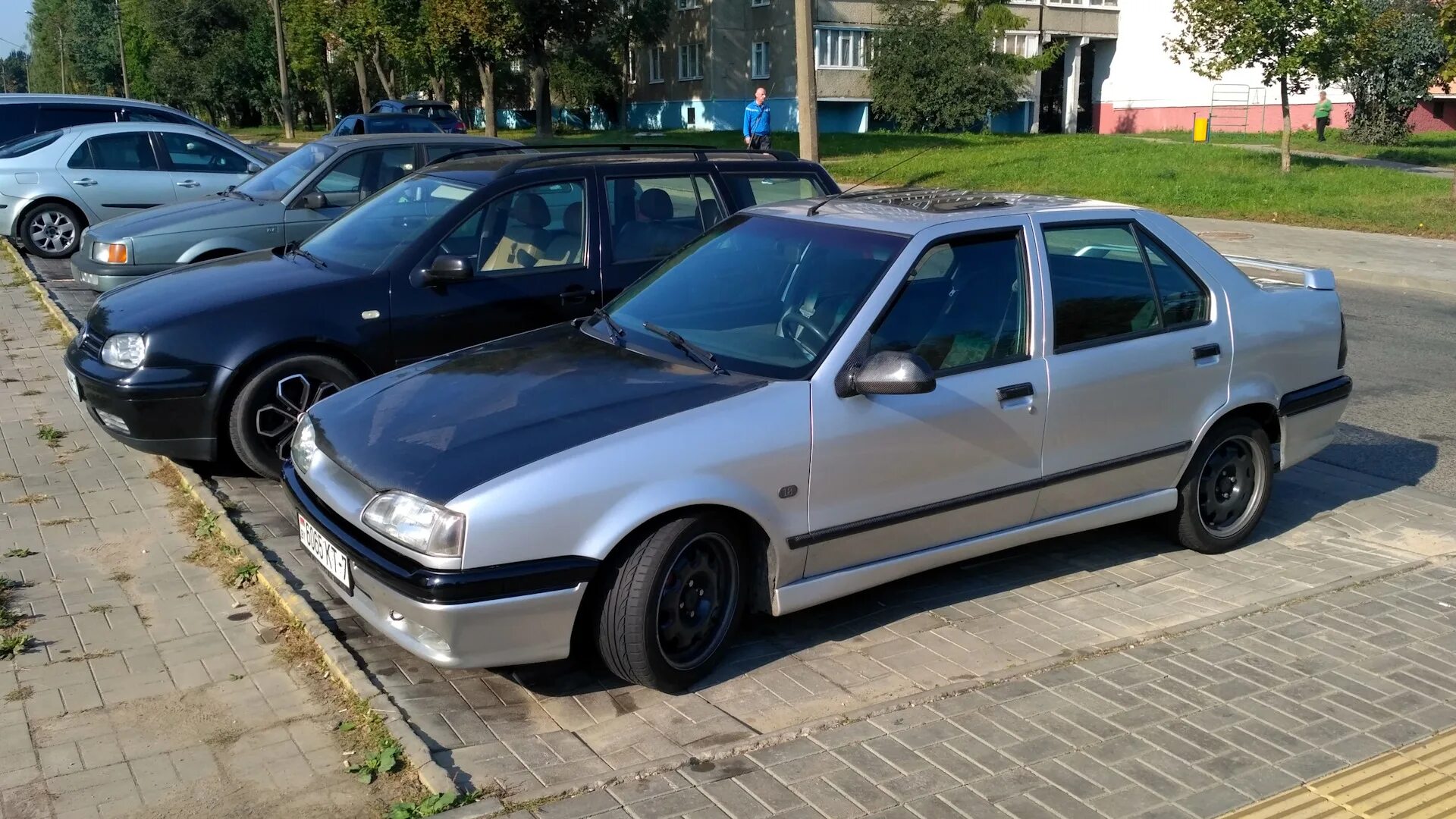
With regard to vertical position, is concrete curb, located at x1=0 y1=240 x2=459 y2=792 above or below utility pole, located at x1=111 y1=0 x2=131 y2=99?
below

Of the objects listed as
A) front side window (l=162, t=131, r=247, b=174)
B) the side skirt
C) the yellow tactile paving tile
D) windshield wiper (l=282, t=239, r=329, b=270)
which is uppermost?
front side window (l=162, t=131, r=247, b=174)

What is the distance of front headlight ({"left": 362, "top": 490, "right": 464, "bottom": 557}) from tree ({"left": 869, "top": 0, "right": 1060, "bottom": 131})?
129 feet

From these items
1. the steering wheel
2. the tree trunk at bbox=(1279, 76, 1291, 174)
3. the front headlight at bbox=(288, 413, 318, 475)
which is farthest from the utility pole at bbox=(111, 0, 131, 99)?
the steering wheel

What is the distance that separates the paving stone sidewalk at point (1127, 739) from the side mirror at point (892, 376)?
1076 millimetres

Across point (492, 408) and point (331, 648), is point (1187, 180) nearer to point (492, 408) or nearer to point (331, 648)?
point (492, 408)

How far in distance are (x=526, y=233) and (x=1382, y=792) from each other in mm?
4856

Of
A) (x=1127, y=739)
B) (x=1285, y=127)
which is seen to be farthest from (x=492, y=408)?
(x=1285, y=127)

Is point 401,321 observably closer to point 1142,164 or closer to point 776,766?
point 776,766

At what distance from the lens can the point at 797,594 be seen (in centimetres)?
453

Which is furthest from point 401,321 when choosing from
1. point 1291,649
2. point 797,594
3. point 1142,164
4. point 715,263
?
point 1142,164

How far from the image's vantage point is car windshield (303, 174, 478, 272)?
686 cm

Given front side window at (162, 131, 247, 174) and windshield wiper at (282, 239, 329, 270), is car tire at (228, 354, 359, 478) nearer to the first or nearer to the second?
windshield wiper at (282, 239, 329, 270)

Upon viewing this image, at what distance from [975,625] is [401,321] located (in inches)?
131

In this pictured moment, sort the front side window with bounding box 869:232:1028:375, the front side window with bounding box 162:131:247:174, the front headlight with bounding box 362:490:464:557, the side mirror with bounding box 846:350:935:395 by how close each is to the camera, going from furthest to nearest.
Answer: the front side window with bounding box 162:131:247:174
the front side window with bounding box 869:232:1028:375
the side mirror with bounding box 846:350:935:395
the front headlight with bounding box 362:490:464:557
